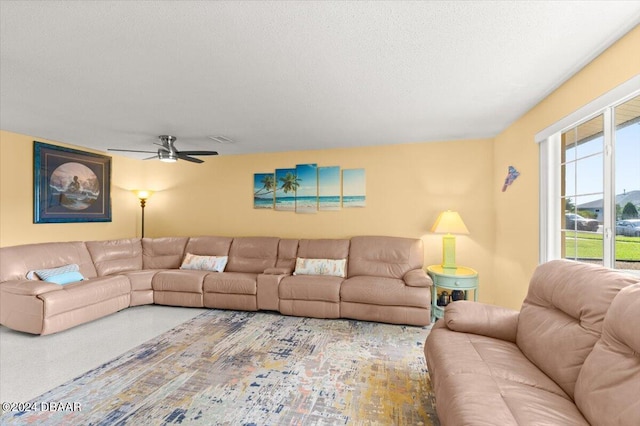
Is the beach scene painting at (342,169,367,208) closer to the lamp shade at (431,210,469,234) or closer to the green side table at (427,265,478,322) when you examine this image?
the lamp shade at (431,210,469,234)

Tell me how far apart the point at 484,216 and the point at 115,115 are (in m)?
4.66

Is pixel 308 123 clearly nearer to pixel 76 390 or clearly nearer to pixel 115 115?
pixel 115 115

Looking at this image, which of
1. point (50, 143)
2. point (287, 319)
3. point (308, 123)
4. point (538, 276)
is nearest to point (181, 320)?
point (287, 319)

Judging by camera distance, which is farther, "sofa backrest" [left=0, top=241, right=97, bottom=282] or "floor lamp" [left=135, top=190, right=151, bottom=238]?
"floor lamp" [left=135, top=190, right=151, bottom=238]

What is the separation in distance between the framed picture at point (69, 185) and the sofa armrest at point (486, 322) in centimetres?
513

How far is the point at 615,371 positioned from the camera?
43.3 inches

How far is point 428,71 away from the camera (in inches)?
80.1

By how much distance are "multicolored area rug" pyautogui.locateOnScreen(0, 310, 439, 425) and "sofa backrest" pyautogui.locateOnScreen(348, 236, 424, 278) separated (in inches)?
36.2

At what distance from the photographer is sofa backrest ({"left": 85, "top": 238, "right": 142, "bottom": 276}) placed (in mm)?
3930

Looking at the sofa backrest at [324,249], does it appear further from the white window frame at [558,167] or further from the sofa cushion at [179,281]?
the white window frame at [558,167]

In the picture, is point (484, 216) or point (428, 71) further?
point (484, 216)

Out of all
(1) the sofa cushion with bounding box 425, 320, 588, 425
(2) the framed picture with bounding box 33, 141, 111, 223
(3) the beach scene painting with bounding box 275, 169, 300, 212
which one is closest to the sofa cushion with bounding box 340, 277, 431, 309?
(1) the sofa cushion with bounding box 425, 320, 588, 425

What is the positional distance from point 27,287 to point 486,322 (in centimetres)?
428

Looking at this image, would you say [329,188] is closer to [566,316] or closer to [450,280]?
[450,280]
